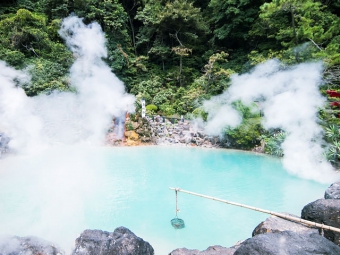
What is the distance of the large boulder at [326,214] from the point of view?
2.83m

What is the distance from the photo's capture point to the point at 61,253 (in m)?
→ 3.45

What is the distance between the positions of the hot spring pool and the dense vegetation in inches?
105

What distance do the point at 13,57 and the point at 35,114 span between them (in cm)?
335

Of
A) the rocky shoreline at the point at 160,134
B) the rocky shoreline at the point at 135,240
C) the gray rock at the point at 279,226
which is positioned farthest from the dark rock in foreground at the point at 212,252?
the rocky shoreline at the point at 160,134

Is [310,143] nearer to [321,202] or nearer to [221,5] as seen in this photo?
[321,202]

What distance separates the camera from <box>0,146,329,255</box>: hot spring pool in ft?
14.0

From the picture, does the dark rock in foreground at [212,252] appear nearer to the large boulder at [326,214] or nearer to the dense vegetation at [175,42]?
the large boulder at [326,214]

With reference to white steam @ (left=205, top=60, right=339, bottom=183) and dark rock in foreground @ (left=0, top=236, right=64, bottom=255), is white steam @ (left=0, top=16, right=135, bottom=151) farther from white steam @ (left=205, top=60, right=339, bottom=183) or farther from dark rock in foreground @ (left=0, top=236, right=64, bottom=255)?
dark rock in foreground @ (left=0, top=236, right=64, bottom=255)

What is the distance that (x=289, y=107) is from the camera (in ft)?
26.8

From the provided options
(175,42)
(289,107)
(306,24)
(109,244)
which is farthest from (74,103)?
(306,24)

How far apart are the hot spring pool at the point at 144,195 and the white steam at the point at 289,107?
61 cm

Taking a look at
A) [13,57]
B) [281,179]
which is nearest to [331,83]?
[281,179]

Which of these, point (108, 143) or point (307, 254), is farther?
point (108, 143)

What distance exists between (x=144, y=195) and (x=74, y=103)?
306 inches
